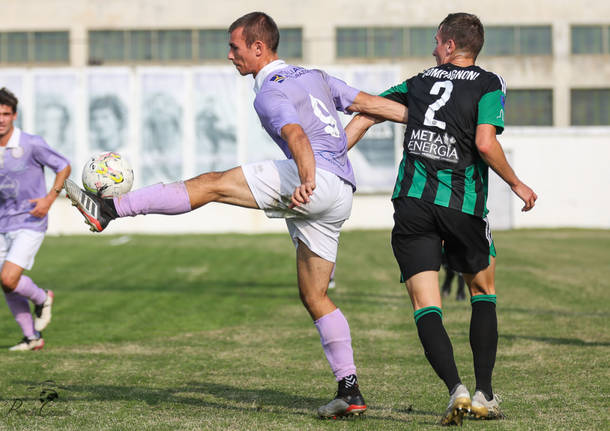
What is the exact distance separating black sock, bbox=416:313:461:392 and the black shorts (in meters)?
0.30

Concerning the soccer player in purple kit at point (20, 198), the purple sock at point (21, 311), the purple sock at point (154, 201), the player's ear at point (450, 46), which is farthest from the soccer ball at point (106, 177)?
the purple sock at point (21, 311)

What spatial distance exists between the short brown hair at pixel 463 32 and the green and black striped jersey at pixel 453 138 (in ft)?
0.49

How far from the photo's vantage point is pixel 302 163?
5.27 meters

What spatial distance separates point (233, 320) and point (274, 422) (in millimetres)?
6562

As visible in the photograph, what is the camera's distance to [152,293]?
52.4ft

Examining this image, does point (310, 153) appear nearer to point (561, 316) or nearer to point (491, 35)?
point (561, 316)

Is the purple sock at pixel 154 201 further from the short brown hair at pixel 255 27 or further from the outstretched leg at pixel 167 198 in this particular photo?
the short brown hair at pixel 255 27

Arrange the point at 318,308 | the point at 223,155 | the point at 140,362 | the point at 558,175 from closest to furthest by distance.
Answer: the point at 318,308, the point at 140,362, the point at 223,155, the point at 558,175

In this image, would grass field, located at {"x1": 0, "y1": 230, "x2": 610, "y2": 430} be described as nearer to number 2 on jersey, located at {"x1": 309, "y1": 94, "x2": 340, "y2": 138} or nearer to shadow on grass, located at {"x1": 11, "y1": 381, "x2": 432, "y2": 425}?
shadow on grass, located at {"x1": 11, "y1": 381, "x2": 432, "y2": 425}

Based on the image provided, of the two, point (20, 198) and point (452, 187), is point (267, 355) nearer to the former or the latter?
point (20, 198)

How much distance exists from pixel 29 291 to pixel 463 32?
5.58 metres

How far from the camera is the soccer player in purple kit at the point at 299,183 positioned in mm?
5352

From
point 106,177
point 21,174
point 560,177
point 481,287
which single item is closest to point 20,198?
point 21,174

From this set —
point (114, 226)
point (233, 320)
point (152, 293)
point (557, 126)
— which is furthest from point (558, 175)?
point (233, 320)
